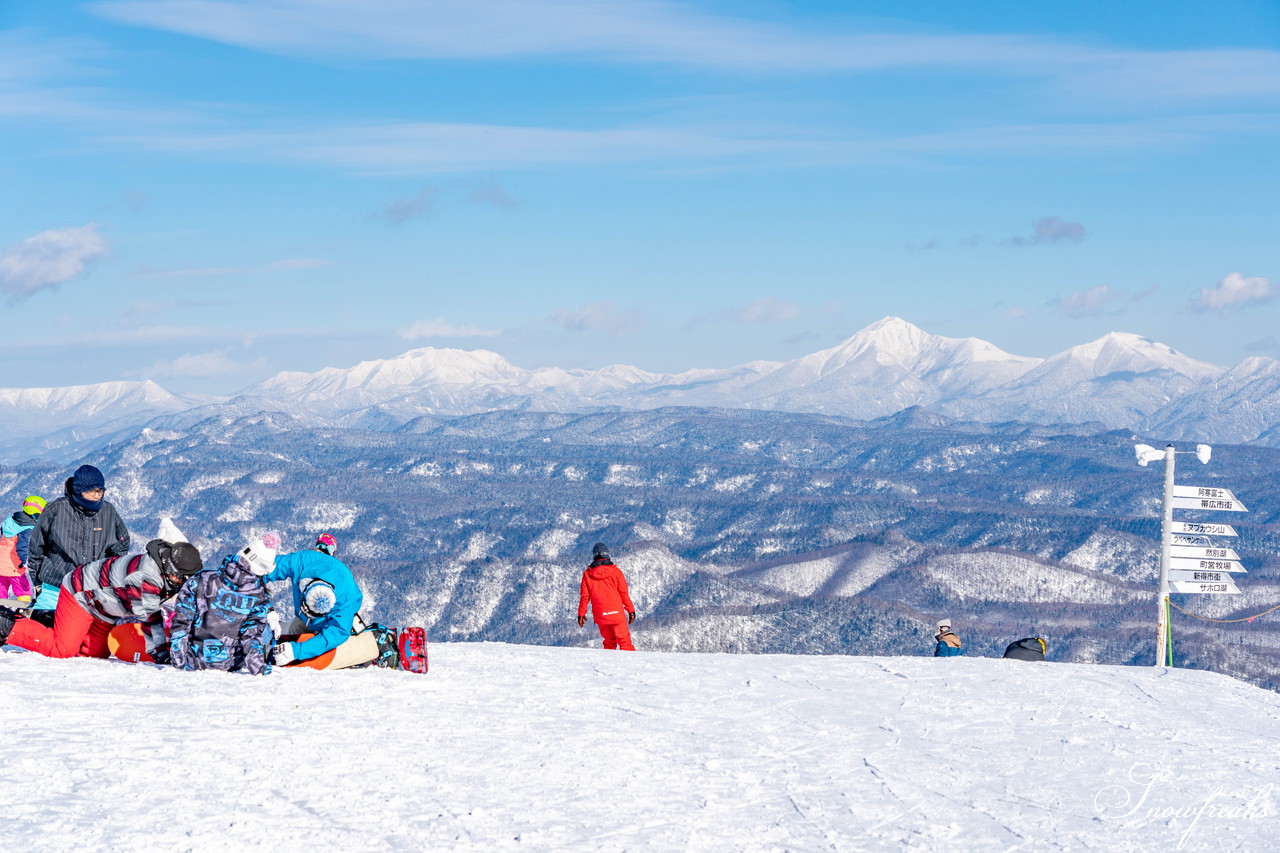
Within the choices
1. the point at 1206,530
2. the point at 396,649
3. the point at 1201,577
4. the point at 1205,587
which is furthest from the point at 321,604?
the point at 1206,530

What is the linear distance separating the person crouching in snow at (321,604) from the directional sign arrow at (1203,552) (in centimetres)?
1950

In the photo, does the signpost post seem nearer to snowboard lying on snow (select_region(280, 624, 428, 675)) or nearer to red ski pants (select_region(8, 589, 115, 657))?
snowboard lying on snow (select_region(280, 624, 428, 675))

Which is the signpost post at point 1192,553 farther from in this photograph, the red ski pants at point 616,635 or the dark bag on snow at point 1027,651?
the red ski pants at point 616,635

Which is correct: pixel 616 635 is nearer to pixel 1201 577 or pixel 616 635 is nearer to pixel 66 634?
A: pixel 66 634

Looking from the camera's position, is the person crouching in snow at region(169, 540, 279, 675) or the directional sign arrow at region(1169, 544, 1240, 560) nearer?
the person crouching in snow at region(169, 540, 279, 675)

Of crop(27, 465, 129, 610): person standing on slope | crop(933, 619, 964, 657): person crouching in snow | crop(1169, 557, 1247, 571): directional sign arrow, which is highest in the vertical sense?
crop(27, 465, 129, 610): person standing on slope

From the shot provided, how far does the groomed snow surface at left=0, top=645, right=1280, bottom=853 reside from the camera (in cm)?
880

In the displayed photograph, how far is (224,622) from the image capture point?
13133 mm

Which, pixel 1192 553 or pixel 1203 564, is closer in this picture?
pixel 1203 564

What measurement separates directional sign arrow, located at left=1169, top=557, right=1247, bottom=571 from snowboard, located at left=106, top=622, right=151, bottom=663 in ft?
71.3

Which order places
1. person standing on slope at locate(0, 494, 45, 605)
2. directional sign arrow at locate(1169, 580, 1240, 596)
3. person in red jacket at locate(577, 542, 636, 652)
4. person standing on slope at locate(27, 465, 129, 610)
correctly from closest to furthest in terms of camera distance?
person standing on slope at locate(27, 465, 129, 610)
person standing on slope at locate(0, 494, 45, 605)
person in red jacket at locate(577, 542, 636, 652)
directional sign arrow at locate(1169, 580, 1240, 596)

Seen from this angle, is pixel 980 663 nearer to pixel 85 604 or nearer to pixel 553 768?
pixel 553 768

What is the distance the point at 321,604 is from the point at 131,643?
101 inches

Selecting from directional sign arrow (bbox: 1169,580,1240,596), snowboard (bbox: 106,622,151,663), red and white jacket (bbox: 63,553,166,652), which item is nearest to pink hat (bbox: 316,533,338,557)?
red and white jacket (bbox: 63,553,166,652)
